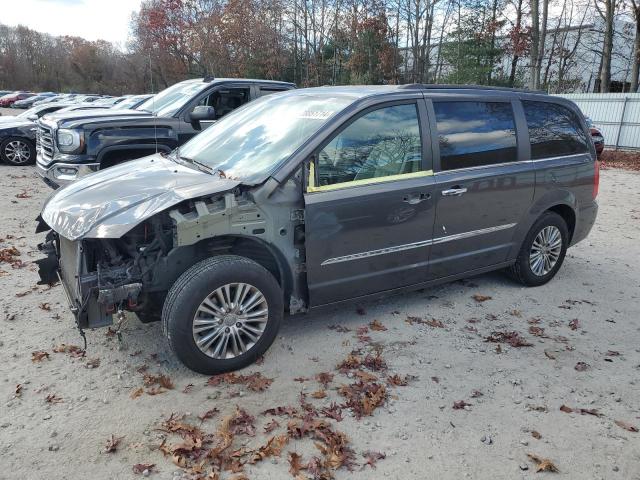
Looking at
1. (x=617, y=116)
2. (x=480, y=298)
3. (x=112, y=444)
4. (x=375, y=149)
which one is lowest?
(x=480, y=298)

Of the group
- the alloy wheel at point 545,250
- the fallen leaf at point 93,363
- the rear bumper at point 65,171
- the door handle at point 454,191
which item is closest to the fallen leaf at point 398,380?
the door handle at point 454,191

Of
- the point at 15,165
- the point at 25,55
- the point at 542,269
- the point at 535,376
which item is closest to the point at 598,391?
the point at 535,376

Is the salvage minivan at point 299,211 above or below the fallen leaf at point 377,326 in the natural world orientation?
above

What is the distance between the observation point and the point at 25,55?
2918 inches

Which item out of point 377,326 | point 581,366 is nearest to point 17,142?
point 377,326

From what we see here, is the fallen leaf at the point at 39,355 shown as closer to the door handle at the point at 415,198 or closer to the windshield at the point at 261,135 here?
the windshield at the point at 261,135

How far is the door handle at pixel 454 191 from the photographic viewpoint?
14.2ft

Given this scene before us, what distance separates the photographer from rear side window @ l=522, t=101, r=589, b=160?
5020 millimetres

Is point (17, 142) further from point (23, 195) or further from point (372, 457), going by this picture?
point (372, 457)

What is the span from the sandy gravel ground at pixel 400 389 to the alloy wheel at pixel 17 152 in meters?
8.76

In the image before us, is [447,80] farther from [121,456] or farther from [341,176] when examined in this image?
[121,456]

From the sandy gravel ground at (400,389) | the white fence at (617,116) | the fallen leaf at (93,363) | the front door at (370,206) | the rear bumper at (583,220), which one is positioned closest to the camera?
the sandy gravel ground at (400,389)

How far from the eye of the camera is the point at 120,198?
352 cm

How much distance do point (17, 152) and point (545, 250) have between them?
12.3 meters
